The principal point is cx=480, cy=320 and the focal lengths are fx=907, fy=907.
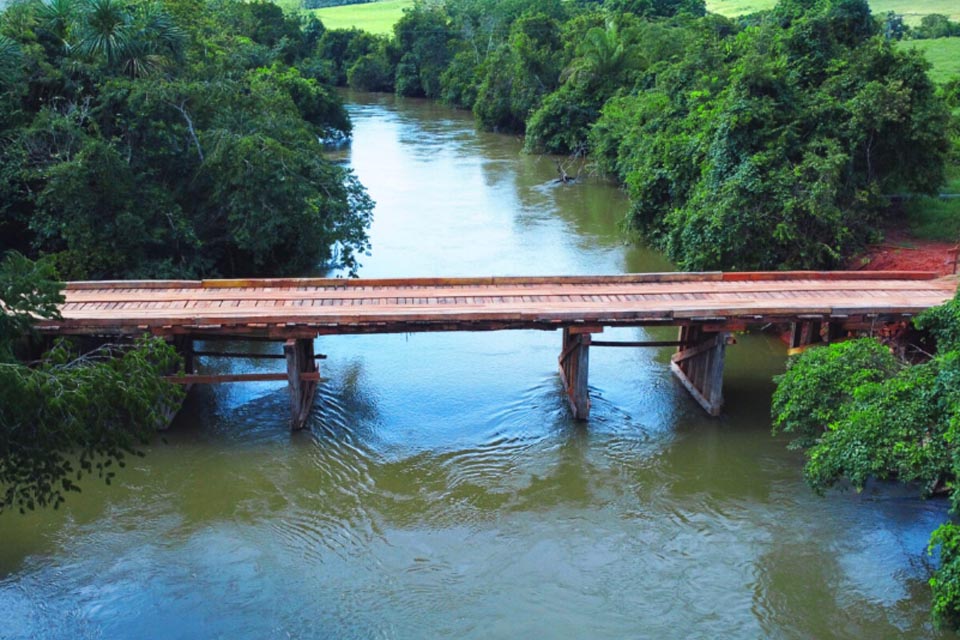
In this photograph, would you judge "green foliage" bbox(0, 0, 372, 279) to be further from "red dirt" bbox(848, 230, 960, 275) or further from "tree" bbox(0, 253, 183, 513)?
"red dirt" bbox(848, 230, 960, 275)

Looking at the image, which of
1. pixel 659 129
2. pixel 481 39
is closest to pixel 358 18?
pixel 481 39

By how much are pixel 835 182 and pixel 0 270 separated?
59.4 ft

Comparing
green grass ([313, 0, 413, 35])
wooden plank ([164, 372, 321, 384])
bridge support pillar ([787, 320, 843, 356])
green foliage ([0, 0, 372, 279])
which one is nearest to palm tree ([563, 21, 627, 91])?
green foliage ([0, 0, 372, 279])

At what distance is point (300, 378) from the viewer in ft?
53.1

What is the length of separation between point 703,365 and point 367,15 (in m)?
99.3

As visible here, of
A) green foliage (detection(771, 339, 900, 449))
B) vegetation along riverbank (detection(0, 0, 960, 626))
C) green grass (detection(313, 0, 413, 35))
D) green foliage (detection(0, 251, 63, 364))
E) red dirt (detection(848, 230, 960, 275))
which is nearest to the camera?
green foliage (detection(0, 251, 63, 364))

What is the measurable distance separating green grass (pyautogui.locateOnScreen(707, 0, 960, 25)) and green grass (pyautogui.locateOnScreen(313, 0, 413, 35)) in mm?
34292

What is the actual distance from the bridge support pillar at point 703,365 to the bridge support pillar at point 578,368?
2.18 m

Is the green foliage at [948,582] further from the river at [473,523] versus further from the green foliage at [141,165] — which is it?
the green foliage at [141,165]

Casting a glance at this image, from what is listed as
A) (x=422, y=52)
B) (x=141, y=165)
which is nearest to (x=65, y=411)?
(x=141, y=165)

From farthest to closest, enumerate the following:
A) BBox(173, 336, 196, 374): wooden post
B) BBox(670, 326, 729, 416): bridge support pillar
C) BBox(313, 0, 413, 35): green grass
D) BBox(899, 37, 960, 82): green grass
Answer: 1. BBox(313, 0, 413, 35): green grass
2. BBox(899, 37, 960, 82): green grass
3. BBox(173, 336, 196, 374): wooden post
4. BBox(670, 326, 729, 416): bridge support pillar

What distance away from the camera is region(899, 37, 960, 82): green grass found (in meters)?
37.2

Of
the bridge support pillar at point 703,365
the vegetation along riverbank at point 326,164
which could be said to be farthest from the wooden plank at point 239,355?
the bridge support pillar at point 703,365

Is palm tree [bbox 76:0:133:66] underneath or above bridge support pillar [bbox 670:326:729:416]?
above
